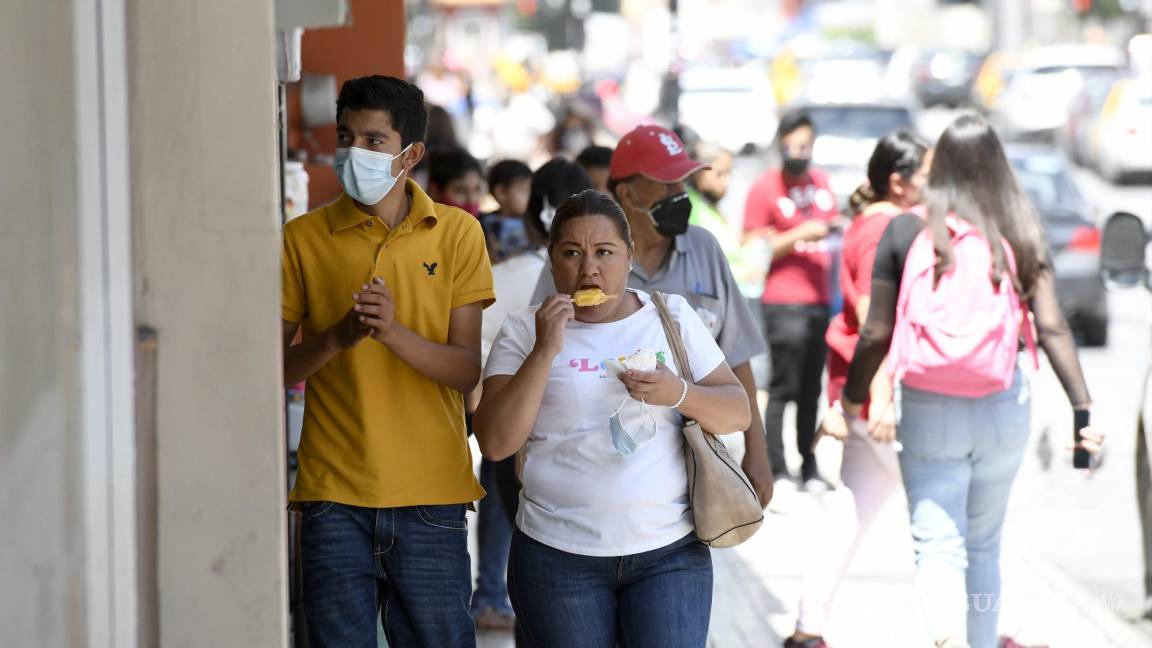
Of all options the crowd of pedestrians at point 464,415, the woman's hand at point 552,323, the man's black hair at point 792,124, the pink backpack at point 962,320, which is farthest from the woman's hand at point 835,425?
the man's black hair at point 792,124

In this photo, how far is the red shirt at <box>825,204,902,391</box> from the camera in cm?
628

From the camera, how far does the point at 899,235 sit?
5430 mm

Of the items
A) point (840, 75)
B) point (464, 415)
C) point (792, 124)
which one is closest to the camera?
point (464, 415)

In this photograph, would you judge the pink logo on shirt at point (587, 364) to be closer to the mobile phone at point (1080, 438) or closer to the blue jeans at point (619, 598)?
the blue jeans at point (619, 598)

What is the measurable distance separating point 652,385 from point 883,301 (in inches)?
84.9

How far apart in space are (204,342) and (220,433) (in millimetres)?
197

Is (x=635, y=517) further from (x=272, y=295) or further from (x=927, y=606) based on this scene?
(x=927, y=606)

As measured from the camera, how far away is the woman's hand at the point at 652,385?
3623mm

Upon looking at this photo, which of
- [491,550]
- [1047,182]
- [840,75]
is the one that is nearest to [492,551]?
[491,550]

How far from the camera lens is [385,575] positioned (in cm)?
390


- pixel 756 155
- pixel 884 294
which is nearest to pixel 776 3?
pixel 756 155

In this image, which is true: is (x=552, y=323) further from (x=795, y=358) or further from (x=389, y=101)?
(x=795, y=358)

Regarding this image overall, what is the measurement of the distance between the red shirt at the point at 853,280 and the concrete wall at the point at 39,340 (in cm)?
375

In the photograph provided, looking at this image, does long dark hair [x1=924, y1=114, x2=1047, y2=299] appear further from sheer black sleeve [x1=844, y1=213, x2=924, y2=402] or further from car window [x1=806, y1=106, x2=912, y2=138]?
car window [x1=806, y1=106, x2=912, y2=138]
